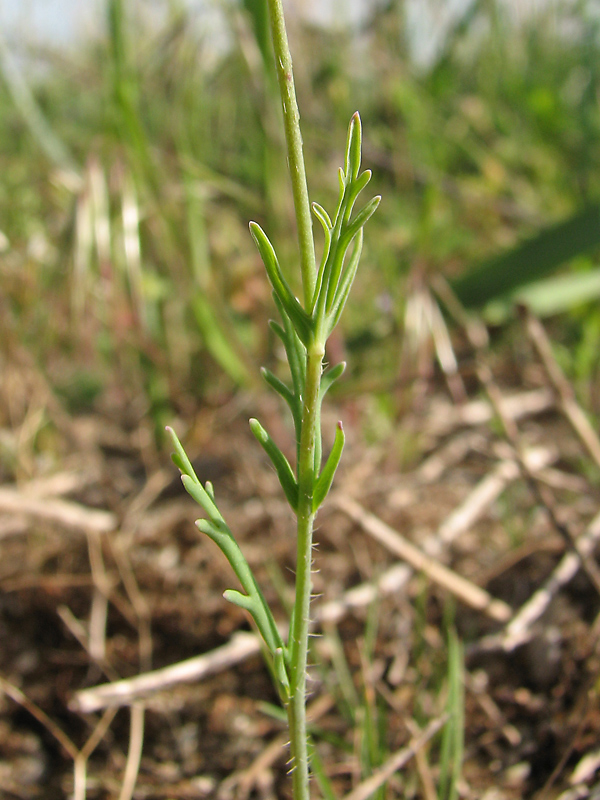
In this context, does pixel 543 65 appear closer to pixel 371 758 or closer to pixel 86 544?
pixel 86 544

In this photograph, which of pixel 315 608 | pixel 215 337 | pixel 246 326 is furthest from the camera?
pixel 246 326

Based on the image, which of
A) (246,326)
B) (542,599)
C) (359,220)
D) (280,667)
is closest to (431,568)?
(542,599)

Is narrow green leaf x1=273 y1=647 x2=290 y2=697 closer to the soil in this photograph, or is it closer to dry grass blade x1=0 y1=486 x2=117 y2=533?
the soil

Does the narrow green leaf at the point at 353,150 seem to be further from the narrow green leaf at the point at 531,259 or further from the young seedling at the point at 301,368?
the narrow green leaf at the point at 531,259

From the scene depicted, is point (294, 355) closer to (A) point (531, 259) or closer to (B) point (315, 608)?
(B) point (315, 608)

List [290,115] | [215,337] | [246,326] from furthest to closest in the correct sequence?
[246,326]
[215,337]
[290,115]

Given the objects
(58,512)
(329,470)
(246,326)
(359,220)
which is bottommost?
(329,470)

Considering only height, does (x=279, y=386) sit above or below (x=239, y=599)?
above

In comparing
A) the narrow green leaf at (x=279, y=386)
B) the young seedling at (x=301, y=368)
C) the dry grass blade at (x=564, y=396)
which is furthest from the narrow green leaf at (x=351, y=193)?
the dry grass blade at (x=564, y=396)
